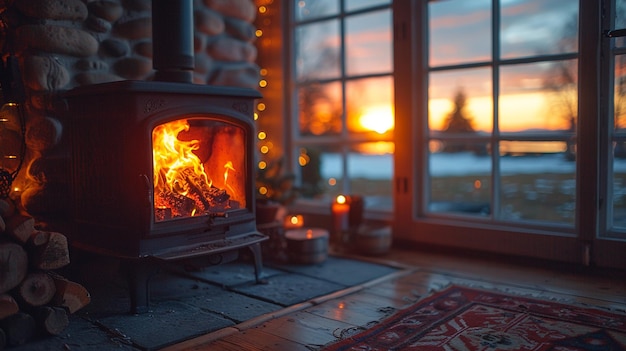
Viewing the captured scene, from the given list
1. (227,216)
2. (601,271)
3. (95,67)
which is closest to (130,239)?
(227,216)

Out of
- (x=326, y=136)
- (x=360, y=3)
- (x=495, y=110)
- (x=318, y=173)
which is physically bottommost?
(x=318, y=173)

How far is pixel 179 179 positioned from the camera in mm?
2549

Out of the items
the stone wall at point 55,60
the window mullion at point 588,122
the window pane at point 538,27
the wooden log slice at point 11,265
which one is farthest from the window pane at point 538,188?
the wooden log slice at point 11,265

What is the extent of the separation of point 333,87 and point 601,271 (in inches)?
75.9

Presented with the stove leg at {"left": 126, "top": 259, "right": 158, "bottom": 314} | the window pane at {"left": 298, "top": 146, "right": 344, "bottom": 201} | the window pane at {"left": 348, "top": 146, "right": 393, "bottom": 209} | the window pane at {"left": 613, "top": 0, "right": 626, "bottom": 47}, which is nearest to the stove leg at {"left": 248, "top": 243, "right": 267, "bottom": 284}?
the stove leg at {"left": 126, "top": 259, "right": 158, "bottom": 314}

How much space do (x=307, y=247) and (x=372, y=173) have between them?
6.97 ft

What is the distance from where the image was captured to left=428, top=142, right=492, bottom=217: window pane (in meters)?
3.62

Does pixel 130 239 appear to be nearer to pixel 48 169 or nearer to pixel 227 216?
pixel 227 216

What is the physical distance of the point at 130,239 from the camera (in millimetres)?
2330

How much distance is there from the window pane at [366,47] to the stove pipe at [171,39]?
1.42 meters

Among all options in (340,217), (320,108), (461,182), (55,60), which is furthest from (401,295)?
(461,182)

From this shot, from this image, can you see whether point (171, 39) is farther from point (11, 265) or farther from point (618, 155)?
point (618, 155)

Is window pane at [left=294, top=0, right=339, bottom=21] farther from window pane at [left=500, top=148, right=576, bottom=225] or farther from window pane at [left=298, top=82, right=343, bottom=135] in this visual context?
window pane at [left=500, top=148, right=576, bottom=225]

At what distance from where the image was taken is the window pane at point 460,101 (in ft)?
11.0
